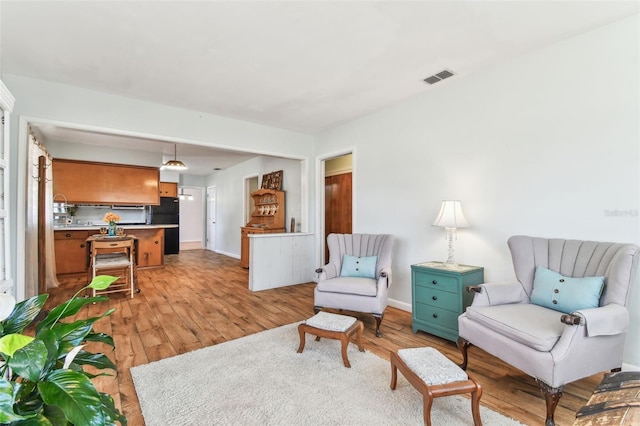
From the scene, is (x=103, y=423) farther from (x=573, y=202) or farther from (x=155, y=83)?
(x=155, y=83)

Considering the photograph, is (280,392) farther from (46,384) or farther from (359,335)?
(46,384)

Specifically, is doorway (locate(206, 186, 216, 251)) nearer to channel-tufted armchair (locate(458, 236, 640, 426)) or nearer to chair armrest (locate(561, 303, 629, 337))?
channel-tufted armchair (locate(458, 236, 640, 426))

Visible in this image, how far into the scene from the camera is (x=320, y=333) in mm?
2387

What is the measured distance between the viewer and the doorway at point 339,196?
5867mm

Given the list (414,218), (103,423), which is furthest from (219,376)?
(414,218)

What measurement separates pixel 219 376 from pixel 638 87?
3.61m

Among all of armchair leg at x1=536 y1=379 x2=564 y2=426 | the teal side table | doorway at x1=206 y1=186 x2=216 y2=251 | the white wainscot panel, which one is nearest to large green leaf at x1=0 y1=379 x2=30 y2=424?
armchair leg at x1=536 y1=379 x2=564 y2=426

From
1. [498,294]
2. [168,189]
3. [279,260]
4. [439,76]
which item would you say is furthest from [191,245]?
[498,294]

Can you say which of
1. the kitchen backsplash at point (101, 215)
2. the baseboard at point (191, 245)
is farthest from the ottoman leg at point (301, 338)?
the baseboard at point (191, 245)

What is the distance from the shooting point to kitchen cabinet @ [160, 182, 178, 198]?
8.40 meters

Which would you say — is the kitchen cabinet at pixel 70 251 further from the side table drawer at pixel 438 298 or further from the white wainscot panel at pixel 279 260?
the side table drawer at pixel 438 298

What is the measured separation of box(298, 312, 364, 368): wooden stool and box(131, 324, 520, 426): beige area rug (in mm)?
120

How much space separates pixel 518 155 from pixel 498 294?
128 centimetres

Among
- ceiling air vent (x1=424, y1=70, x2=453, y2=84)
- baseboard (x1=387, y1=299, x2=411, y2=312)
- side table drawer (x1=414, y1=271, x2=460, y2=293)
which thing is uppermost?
ceiling air vent (x1=424, y1=70, x2=453, y2=84)
